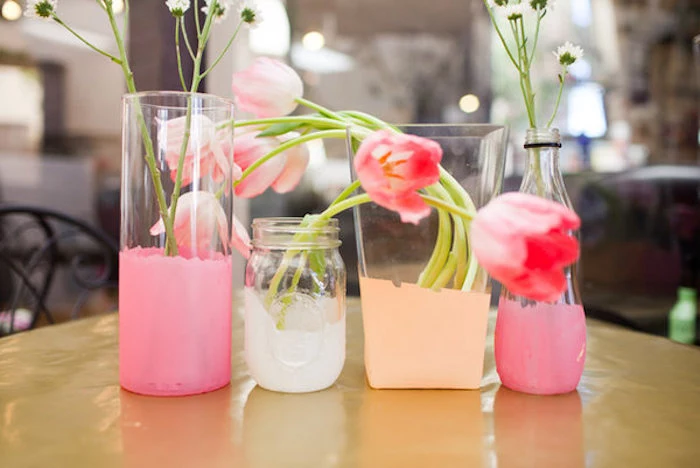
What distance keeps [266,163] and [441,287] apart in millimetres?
218

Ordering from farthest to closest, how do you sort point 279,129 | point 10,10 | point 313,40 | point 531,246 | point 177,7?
1. point 10,10
2. point 313,40
3. point 279,129
4. point 177,7
5. point 531,246

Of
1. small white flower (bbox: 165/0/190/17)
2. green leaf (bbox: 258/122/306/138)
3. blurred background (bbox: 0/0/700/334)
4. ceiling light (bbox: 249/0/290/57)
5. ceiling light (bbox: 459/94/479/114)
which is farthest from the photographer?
ceiling light (bbox: 459/94/479/114)

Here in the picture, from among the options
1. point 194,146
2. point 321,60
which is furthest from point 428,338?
point 321,60

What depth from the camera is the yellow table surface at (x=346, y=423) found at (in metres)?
0.43

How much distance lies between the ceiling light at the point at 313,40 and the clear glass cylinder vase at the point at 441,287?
2.72 metres

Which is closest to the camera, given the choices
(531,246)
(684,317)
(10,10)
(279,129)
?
(531,246)

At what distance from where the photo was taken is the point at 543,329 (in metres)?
0.56

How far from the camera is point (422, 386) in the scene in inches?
23.3

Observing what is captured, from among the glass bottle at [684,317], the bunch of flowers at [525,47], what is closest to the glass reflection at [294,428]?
the bunch of flowers at [525,47]

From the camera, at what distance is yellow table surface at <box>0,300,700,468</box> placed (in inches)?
16.8

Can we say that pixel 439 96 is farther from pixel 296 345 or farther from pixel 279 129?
pixel 296 345

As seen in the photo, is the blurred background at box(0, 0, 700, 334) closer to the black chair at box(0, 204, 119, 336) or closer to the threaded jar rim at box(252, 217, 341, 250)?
the black chair at box(0, 204, 119, 336)

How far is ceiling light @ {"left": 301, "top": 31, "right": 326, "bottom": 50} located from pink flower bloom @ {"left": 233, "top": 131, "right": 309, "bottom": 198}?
2639 millimetres

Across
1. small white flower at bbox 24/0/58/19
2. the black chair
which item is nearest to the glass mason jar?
small white flower at bbox 24/0/58/19
